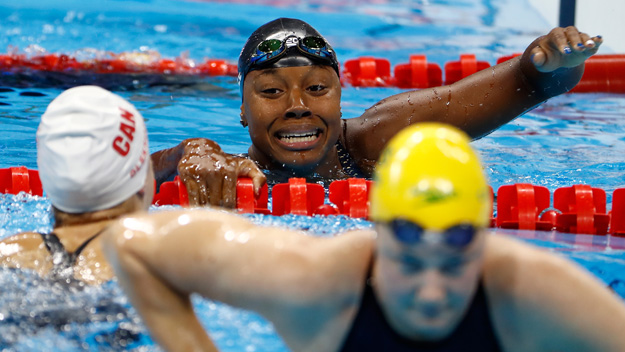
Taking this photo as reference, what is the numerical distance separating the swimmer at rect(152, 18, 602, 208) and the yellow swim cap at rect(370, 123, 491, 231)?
2.02 m

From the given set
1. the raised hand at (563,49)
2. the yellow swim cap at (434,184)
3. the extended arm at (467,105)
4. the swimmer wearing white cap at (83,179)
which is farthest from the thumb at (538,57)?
the yellow swim cap at (434,184)

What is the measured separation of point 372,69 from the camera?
22.0 ft

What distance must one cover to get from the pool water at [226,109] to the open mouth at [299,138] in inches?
15.2

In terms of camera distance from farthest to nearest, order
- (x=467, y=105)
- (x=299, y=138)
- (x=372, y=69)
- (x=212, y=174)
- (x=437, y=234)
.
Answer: (x=372, y=69), (x=467, y=105), (x=299, y=138), (x=212, y=174), (x=437, y=234)

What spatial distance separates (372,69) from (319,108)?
2.99 m

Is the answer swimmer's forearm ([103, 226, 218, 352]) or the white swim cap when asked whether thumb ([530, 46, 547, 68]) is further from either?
swimmer's forearm ([103, 226, 218, 352])

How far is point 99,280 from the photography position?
2.45m

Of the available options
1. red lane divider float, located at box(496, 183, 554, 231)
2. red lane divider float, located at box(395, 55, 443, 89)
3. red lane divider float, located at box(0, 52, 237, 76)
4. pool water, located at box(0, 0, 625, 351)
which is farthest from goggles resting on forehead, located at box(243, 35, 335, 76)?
red lane divider float, located at box(0, 52, 237, 76)

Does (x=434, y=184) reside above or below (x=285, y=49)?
below

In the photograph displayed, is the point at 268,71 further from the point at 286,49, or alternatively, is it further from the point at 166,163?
the point at 166,163

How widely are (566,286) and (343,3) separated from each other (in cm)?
885

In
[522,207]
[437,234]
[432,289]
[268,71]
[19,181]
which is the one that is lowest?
[522,207]

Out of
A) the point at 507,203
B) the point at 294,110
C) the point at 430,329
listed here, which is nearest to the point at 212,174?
the point at 294,110

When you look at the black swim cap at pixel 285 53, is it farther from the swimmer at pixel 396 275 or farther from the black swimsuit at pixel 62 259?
the swimmer at pixel 396 275
